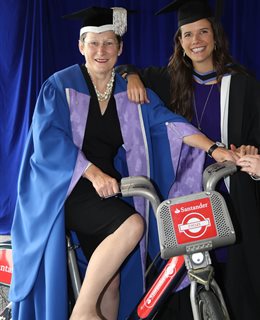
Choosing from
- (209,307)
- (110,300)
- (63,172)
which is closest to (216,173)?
(209,307)

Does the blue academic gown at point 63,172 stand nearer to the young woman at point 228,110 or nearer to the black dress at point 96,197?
the black dress at point 96,197

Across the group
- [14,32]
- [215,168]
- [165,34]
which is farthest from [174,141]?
[14,32]

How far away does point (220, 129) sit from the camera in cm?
208

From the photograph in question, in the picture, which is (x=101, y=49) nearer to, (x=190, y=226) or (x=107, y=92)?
(x=107, y=92)

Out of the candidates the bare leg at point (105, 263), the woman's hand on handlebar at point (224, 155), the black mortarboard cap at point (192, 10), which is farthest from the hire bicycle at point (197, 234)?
the black mortarboard cap at point (192, 10)

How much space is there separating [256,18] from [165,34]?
0.70 metres

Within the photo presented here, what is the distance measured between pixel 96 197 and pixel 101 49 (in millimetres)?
617

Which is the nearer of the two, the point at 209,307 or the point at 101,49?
the point at 209,307

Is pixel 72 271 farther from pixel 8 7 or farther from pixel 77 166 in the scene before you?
pixel 8 7

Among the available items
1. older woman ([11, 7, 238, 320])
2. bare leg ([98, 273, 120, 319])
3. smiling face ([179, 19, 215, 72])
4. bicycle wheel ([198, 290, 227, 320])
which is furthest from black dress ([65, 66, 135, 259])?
smiling face ([179, 19, 215, 72])

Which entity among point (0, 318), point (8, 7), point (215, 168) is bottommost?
point (0, 318)

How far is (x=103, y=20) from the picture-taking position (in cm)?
180

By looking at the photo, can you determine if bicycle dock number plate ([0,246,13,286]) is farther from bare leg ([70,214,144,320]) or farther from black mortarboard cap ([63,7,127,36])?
black mortarboard cap ([63,7,127,36])

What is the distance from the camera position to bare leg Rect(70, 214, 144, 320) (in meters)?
1.52
